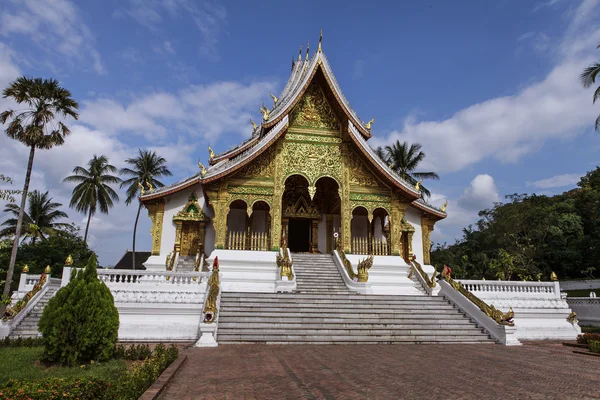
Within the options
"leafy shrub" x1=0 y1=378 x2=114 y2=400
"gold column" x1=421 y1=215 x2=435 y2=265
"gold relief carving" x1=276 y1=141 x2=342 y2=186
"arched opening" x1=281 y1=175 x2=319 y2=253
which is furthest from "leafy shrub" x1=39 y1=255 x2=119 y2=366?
"gold column" x1=421 y1=215 x2=435 y2=265

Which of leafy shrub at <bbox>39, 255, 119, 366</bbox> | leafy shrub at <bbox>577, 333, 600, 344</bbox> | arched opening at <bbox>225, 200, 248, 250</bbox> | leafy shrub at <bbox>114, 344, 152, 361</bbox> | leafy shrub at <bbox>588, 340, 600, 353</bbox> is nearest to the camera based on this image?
leafy shrub at <bbox>39, 255, 119, 366</bbox>

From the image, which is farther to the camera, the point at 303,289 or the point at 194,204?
the point at 194,204

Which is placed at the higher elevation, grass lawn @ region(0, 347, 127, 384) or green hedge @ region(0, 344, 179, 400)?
green hedge @ region(0, 344, 179, 400)

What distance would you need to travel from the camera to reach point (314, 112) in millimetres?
17938

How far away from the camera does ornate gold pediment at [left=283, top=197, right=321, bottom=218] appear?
18797 mm

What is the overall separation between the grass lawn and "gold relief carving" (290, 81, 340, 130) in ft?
42.4

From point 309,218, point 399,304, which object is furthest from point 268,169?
point 399,304

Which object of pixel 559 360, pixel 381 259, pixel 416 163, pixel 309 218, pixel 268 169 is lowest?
pixel 559 360

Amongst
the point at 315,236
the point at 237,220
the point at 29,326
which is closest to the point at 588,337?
the point at 315,236

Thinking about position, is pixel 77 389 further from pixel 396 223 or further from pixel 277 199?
pixel 396 223

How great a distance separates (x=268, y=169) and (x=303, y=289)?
5.70m

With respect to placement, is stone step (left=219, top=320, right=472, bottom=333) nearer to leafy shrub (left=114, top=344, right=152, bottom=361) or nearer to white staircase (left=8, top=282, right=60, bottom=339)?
leafy shrub (left=114, top=344, right=152, bottom=361)

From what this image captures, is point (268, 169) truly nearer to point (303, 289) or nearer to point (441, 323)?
point (303, 289)

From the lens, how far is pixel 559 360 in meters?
7.79
